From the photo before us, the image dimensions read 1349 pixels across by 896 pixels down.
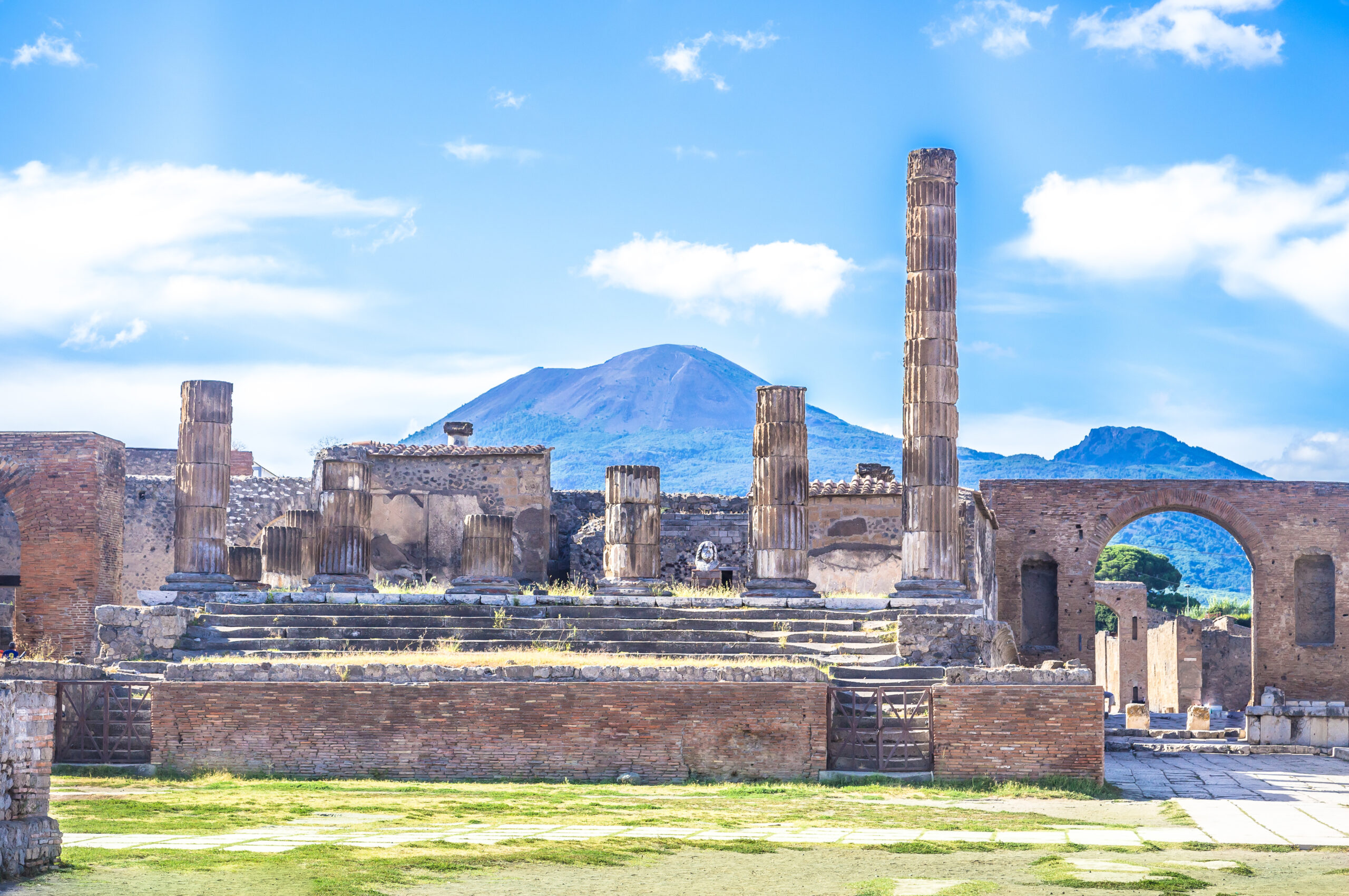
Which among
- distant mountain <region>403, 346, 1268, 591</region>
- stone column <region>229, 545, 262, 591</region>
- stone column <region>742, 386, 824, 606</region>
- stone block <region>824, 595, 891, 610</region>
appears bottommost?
stone block <region>824, 595, 891, 610</region>

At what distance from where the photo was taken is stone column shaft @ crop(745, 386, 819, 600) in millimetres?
20750

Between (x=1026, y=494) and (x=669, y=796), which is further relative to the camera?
(x=1026, y=494)

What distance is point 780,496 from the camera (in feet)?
69.3

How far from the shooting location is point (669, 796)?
13.8m

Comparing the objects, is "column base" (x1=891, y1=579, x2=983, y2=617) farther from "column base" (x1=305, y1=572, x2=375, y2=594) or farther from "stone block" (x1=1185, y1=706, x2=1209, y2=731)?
"stone block" (x1=1185, y1=706, x2=1209, y2=731)

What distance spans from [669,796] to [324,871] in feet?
17.5

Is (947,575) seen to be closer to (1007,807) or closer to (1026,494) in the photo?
(1007,807)

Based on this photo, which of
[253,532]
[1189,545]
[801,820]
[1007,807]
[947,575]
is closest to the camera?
[801,820]

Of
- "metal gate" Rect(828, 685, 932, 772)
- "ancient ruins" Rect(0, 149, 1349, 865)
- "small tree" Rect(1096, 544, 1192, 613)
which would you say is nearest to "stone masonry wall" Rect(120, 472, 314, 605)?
Answer: "ancient ruins" Rect(0, 149, 1349, 865)

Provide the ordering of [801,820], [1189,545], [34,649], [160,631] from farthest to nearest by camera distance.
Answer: [1189,545] → [34,649] → [160,631] → [801,820]

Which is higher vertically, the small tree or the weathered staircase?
the small tree

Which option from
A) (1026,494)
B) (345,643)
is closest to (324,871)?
(345,643)

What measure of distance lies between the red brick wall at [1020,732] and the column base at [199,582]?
11.0m

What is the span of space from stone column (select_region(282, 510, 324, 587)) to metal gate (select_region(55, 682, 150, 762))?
6473 millimetres
